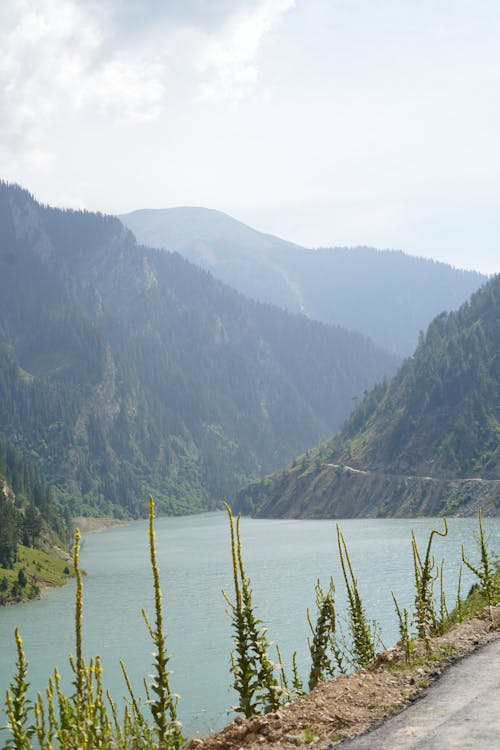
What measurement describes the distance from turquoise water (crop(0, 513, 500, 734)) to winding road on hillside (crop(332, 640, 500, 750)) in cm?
2346

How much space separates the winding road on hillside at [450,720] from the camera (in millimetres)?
14633

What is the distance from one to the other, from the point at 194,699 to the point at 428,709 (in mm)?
32254

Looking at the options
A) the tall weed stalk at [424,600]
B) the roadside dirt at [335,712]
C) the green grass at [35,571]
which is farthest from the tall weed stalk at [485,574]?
the green grass at [35,571]

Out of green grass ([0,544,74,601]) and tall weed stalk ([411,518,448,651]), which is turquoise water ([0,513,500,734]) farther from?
tall weed stalk ([411,518,448,651])

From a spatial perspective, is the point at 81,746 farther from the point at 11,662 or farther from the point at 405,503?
the point at 405,503

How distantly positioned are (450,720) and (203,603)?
70.9 meters

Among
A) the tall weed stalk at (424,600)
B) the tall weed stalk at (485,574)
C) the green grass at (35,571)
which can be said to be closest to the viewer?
the tall weed stalk at (424,600)

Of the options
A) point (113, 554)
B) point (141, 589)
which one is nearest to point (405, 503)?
point (113, 554)

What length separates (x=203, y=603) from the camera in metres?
83.7

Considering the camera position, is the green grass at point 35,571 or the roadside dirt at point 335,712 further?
the green grass at point 35,571

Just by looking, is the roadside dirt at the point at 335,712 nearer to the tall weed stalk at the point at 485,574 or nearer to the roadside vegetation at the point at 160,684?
the roadside vegetation at the point at 160,684

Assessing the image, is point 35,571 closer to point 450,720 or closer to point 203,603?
point 203,603

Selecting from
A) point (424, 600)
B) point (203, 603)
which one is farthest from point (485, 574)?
point (203, 603)

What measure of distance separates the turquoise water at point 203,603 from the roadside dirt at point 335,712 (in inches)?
859
